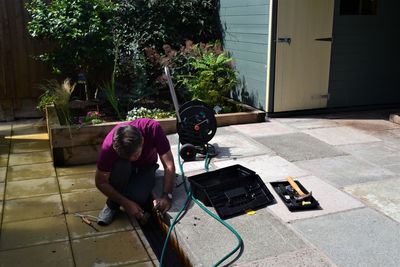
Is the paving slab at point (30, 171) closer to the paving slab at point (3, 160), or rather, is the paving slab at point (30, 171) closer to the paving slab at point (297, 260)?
the paving slab at point (3, 160)

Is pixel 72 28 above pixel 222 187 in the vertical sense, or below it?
above

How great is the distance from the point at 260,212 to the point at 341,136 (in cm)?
239

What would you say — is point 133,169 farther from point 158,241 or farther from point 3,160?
point 3,160

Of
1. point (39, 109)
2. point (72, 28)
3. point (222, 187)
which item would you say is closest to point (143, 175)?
point (222, 187)

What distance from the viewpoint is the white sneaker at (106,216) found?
353 centimetres

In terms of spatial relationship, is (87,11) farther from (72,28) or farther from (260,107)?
(260,107)

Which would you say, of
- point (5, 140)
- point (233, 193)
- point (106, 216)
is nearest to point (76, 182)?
point (106, 216)

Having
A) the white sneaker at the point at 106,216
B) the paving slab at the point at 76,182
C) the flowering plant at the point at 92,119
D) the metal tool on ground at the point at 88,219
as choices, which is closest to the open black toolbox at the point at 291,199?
the white sneaker at the point at 106,216

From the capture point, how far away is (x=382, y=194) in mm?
3537

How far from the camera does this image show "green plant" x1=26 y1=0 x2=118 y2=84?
5.73 metres

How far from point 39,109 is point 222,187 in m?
4.43

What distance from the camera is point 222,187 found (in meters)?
3.42

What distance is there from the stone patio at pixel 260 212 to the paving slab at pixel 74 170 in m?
0.01

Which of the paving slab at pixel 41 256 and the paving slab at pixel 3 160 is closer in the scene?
the paving slab at pixel 41 256
